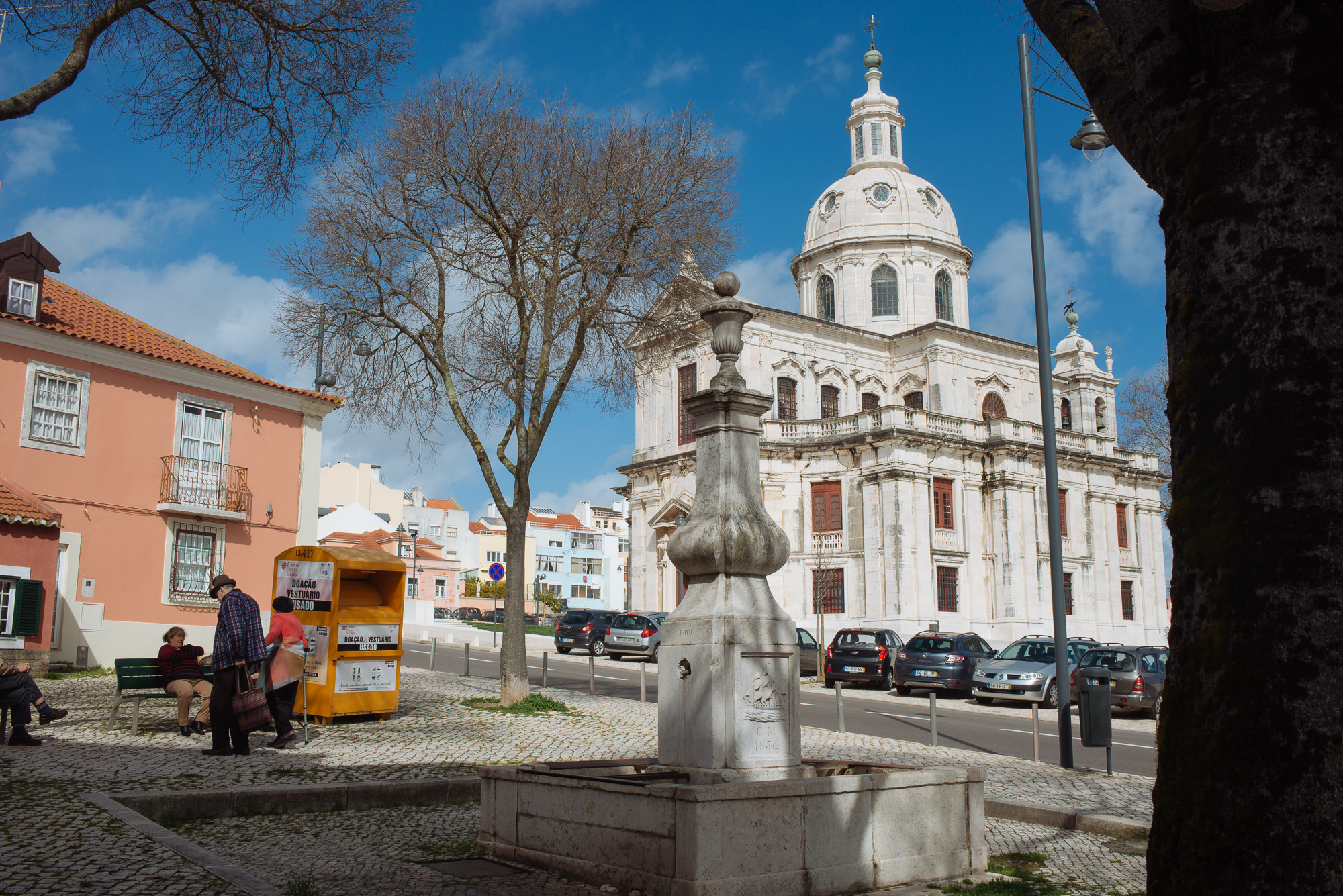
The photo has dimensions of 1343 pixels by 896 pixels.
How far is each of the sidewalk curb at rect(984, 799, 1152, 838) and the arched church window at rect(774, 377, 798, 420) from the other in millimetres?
34789

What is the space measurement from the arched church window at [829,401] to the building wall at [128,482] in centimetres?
2774

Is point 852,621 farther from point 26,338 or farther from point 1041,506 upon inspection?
point 26,338

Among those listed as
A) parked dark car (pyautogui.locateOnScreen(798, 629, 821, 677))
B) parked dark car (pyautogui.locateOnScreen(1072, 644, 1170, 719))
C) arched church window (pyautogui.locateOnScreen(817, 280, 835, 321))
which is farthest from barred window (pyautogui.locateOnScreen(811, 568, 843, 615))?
parked dark car (pyautogui.locateOnScreen(1072, 644, 1170, 719))

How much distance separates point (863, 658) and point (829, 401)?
21.8 metres

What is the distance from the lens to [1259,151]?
10.1ft

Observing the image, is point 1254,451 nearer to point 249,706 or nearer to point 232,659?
point 232,659

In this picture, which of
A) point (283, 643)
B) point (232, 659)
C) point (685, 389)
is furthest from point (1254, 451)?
point (685, 389)

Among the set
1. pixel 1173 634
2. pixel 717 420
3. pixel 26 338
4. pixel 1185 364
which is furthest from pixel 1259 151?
pixel 26 338

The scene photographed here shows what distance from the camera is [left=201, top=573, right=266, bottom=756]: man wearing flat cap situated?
10.1m

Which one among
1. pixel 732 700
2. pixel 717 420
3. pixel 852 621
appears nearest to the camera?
pixel 732 700

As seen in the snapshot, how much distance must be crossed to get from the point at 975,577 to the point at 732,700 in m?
36.5

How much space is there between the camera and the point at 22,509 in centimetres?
1712

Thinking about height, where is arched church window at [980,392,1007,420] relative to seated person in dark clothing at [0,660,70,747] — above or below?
above

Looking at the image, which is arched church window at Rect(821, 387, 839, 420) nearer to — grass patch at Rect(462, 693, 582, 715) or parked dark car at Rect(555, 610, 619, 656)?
parked dark car at Rect(555, 610, 619, 656)
